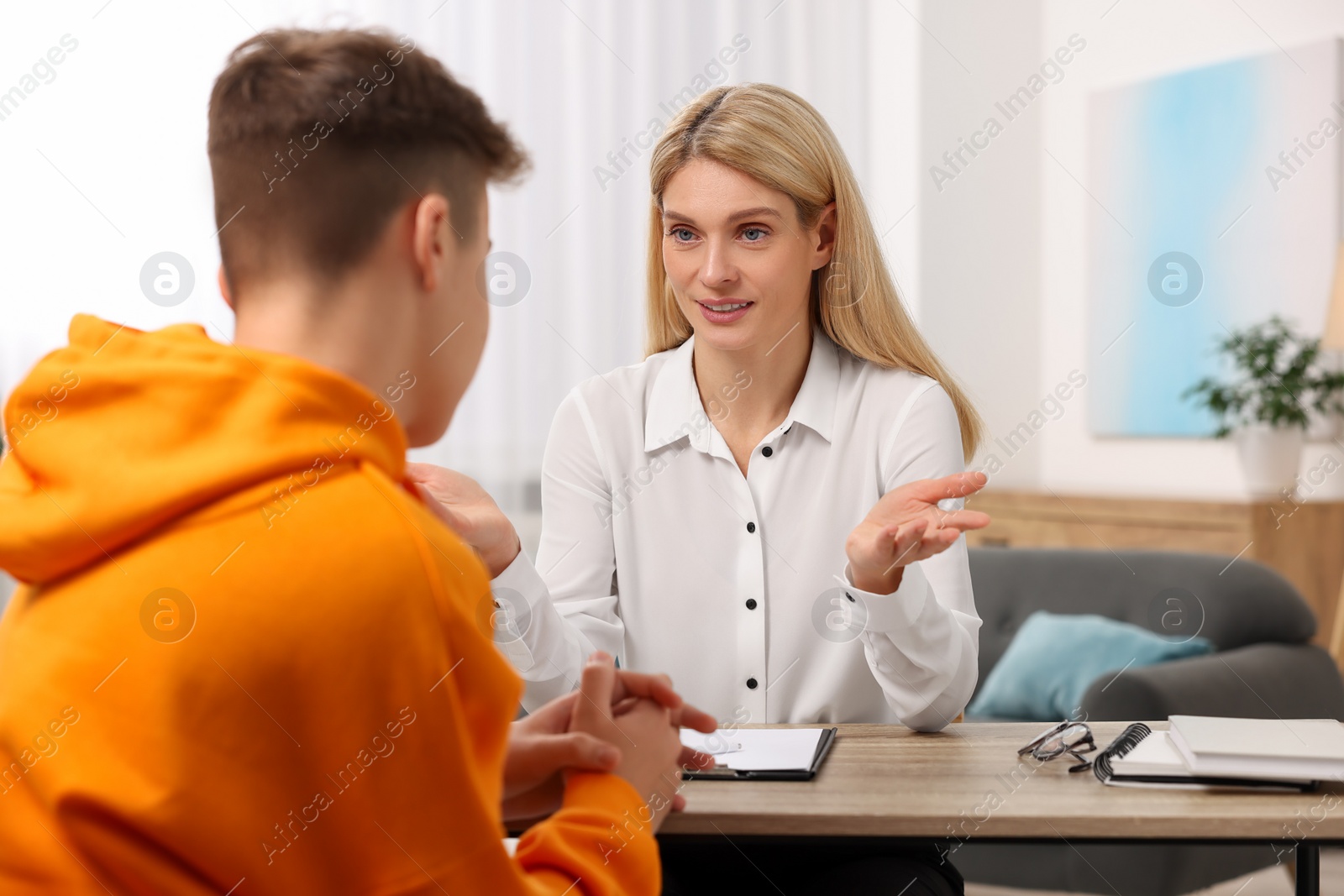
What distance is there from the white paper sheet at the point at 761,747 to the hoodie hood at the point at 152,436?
0.59 meters

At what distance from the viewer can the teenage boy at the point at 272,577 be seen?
663mm

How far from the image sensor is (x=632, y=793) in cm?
92

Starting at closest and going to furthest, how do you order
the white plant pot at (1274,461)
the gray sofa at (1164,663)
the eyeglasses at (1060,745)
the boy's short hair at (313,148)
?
the boy's short hair at (313,148) < the eyeglasses at (1060,745) < the gray sofa at (1164,663) < the white plant pot at (1274,461)

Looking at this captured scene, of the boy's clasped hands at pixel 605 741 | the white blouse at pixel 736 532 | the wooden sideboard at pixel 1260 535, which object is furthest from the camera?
the wooden sideboard at pixel 1260 535

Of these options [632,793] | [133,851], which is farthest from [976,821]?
[133,851]

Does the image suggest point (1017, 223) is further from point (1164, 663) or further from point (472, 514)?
point (472, 514)

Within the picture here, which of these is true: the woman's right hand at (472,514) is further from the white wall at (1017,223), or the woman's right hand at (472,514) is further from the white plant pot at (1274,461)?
the white wall at (1017,223)

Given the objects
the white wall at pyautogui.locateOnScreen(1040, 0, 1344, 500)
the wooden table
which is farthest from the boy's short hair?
the white wall at pyautogui.locateOnScreen(1040, 0, 1344, 500)

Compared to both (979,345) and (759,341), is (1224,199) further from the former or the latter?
(759,341)

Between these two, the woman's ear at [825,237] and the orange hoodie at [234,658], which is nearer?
the orange hoodie at [234,658]

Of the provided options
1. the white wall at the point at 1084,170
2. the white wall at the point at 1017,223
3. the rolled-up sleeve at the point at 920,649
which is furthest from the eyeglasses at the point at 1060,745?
the white wall at the point at 1017,223

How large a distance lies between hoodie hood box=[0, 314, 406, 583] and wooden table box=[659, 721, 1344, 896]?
50 centimetres

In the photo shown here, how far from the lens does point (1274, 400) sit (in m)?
3.52

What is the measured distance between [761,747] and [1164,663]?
141cm
